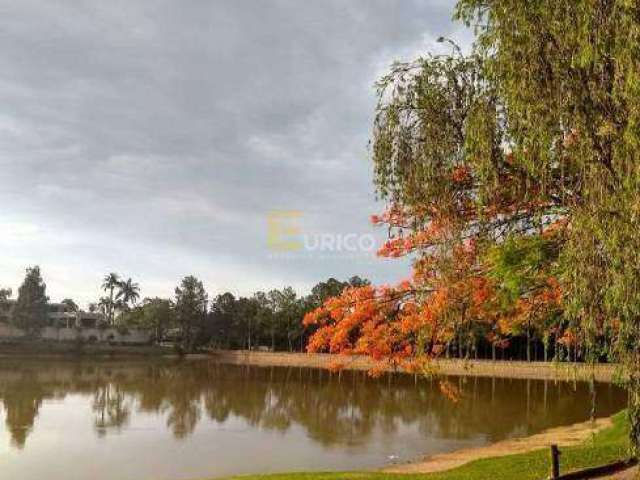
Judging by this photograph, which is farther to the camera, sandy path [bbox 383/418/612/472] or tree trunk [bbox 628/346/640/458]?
sandy path [bbox 383/418/612/472]

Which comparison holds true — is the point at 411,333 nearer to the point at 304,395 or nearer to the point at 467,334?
the point at 467,334

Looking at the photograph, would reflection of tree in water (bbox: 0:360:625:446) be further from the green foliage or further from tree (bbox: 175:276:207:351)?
tree (bbox: 175:276:207:351)

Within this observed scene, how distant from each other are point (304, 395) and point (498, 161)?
110ft

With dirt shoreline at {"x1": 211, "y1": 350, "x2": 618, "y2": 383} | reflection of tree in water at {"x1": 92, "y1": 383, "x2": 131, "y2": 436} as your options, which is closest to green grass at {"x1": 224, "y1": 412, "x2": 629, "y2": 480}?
dirt shoreline at {"x1": 211, "y1": 350, "x2": 618, "y2": 383}

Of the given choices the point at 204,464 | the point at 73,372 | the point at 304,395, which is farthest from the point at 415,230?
the point at 73,372

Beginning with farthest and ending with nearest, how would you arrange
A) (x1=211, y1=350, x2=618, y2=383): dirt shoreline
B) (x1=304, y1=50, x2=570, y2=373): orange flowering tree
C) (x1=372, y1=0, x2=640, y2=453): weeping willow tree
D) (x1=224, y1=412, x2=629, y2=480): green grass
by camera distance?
(x1=224, y1=412, x2=629, y2=480): green grass
(x1=211, y1=350, x2=618, y2=383): dirt shoreline
(x1=304, y1=50, x2=570, y2=373): orange flowering tree
(x1=372, y1=0, x2=640, y2=453): weeping willow tree

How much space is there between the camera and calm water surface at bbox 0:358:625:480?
62.0 feet

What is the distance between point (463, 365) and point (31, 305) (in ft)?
282

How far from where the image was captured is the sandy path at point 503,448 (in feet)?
56.5

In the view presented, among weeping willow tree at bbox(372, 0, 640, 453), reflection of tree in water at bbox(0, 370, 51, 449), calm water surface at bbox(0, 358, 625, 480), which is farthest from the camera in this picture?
reflection of tree in water at bbox(0, 370, 51, 449)

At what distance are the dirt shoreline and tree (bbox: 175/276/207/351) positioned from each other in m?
5.25

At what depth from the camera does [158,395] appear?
37438 millimetres

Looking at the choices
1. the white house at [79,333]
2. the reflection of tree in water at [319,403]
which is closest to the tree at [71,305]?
the white house at [79,333]

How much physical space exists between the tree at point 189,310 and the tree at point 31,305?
740 inches
